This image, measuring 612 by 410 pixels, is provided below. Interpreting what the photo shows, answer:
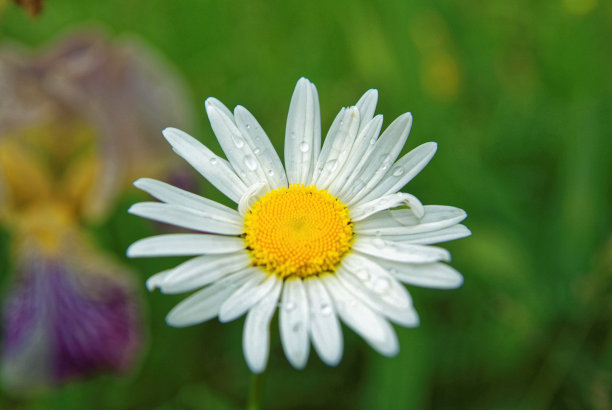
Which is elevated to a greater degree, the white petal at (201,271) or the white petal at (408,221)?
the white petal at (408,221)

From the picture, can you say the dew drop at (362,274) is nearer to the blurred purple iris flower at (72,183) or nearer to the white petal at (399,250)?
the white petal at (399,250)

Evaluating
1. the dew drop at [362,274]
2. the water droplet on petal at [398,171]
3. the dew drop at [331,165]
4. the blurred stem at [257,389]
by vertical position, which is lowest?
the blurred stem at [257,389]

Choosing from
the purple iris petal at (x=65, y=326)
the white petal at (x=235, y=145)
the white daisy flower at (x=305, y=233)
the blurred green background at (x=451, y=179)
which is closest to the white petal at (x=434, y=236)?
the white daisy flower at (x=305, y=233)

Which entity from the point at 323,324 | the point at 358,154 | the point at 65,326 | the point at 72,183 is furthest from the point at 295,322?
the point at 72,183

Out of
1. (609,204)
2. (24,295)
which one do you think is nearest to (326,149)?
(24,295)

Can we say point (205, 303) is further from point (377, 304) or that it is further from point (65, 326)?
point (65, 326)

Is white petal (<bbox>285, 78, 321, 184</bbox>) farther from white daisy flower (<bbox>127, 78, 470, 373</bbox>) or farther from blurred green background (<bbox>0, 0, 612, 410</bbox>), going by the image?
blurred green background (<bbox>0, 0, 612, 410</bbox>)
